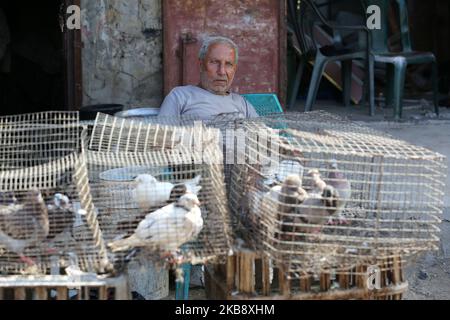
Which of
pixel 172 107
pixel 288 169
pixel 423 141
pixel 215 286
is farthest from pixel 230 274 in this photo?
pixel 423 141

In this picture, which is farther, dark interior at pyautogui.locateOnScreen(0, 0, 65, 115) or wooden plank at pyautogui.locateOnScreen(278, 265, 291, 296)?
dark interior at pyautogui.locateOnScreen(0, 0, 65, 115)

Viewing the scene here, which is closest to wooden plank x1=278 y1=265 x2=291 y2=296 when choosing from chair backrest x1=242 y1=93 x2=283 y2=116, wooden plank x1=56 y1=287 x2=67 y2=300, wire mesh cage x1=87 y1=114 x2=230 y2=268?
wire mesh cage x1=87 y1=114 x2=230 y2=268

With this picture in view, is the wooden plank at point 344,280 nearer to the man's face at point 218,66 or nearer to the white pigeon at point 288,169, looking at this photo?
the white pigeon at point 288,169

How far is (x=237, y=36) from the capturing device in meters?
5.87

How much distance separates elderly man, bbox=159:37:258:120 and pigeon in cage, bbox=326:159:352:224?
1.24 meters

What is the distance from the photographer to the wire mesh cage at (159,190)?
2709mm

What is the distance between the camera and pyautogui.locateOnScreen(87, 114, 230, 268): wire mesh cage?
8.89ft

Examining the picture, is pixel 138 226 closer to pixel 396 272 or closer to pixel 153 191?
pixel 153 191

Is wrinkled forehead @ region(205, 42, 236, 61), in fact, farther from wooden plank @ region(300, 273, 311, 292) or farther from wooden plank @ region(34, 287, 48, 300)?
wooden plank @ region(34, 287, 48, 300)

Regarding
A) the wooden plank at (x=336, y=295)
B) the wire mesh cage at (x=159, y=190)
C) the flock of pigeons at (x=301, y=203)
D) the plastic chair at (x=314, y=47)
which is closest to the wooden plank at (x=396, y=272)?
the wooden plank at (x=336, y=295)

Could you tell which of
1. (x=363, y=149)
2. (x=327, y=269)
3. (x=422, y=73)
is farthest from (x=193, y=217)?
(x=422, y=73)

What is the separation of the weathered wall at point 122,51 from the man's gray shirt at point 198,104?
1660 millimetres

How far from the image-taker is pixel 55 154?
3580mm
